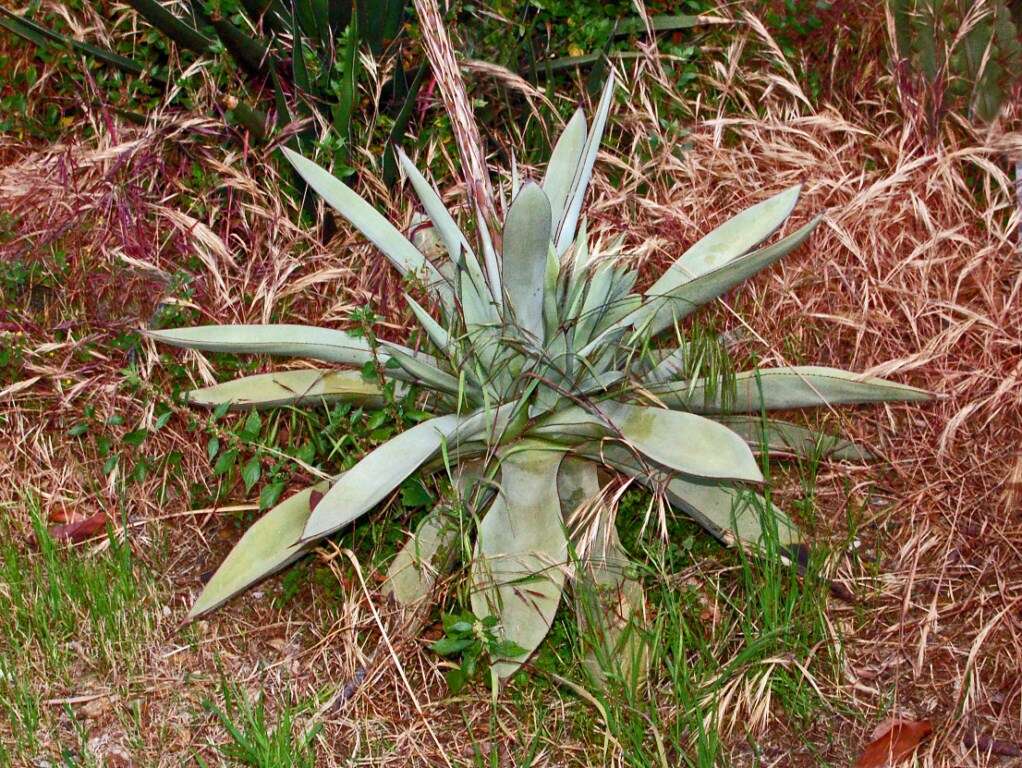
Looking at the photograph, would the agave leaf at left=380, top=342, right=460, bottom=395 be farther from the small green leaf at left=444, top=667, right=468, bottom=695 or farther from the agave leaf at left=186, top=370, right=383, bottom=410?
the small green leaf at left=444, top=667, right=468, bottom=695

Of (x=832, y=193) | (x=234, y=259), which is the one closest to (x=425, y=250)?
(x=234, y=259)

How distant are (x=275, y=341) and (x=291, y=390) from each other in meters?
0.14

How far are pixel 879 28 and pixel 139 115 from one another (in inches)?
81.1

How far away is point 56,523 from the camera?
106 inches

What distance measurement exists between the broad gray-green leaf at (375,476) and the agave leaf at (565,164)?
1.91ft

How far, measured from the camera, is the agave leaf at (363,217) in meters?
2.55

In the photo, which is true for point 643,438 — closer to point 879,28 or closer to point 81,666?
point 81,666

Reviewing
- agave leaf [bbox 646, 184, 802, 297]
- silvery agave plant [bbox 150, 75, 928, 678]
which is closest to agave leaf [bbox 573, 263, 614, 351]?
silvery agave plant [bbox 150, 75, 928, 678]

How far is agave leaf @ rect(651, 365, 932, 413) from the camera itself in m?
2.25

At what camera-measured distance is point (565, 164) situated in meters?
2.58

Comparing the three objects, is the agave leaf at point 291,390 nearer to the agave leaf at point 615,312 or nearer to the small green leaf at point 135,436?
the small green leaf at point 135,436

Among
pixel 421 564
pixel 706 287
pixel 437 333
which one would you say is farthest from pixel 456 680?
pixel 706 287

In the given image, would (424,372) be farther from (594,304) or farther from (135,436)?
(135,436)

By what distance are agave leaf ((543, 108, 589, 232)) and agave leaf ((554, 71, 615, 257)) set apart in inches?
2.2
